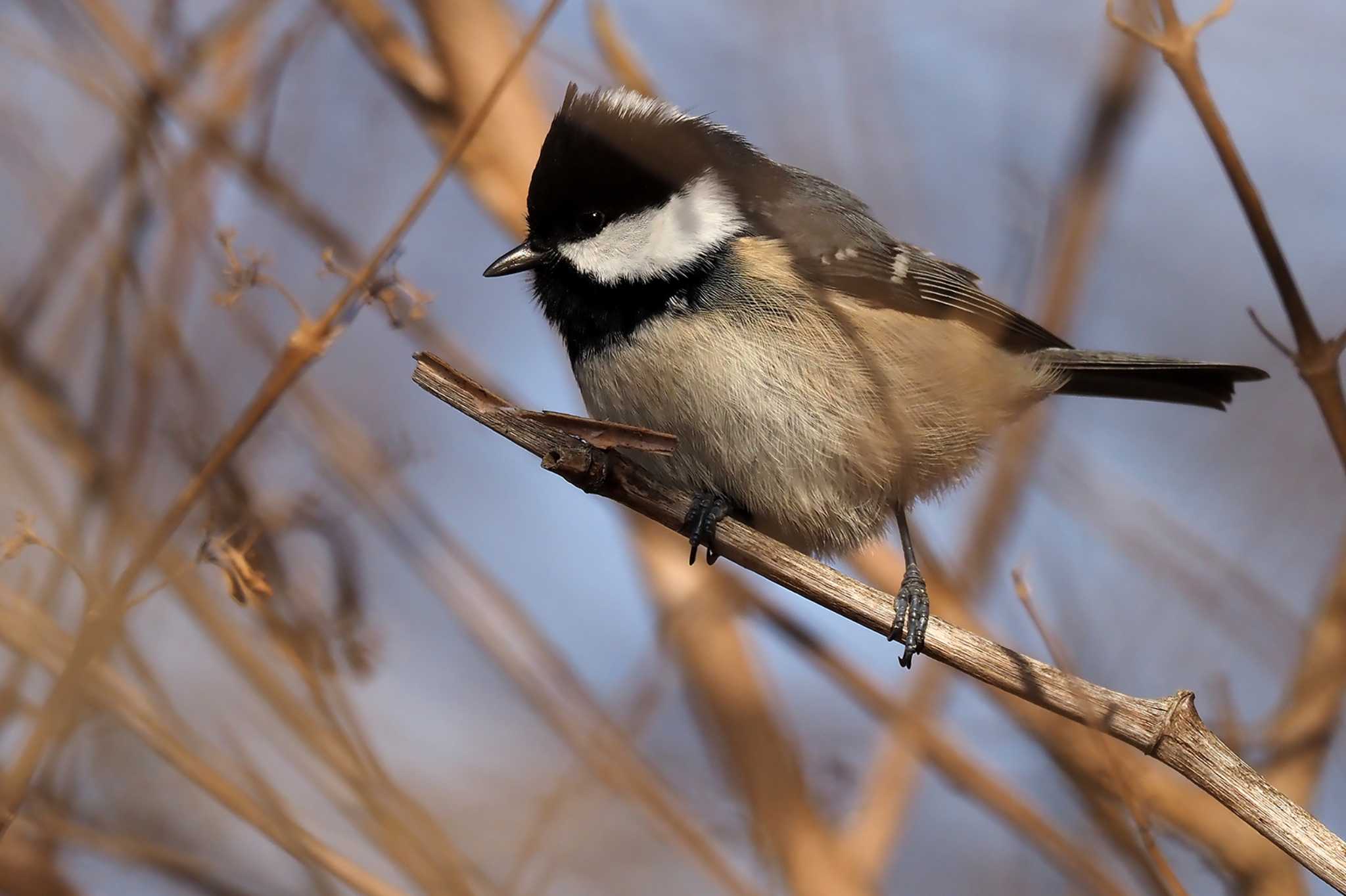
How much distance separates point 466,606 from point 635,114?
1178mm

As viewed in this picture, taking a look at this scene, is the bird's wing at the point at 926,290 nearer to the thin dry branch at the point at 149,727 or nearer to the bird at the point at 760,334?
the bird at the point at 760,334

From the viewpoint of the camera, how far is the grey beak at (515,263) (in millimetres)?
2658

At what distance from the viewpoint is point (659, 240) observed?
8.63ft

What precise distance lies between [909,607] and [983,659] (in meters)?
0.58

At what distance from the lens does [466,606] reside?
255cm

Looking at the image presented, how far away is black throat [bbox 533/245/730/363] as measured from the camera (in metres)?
2.50

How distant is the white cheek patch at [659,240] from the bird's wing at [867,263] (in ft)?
0.33

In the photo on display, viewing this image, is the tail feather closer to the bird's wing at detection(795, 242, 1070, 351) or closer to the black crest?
the bird's wing at detection(795, 242, 1070, 351)

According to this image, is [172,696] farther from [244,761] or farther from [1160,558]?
[1160,558]

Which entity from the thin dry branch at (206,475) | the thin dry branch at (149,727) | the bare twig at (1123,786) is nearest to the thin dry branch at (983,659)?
the bare twig at (1123,786)

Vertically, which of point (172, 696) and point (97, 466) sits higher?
point (97, 466)

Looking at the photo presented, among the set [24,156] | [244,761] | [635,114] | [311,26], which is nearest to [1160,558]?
[635,114]

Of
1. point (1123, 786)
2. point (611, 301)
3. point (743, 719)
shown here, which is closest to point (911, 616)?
point (1123, 786)

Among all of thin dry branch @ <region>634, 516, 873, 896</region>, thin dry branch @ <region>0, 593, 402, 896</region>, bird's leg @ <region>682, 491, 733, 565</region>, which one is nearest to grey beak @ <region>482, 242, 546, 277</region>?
bird's leg @ <region>682, 491, 733, 565</region>
